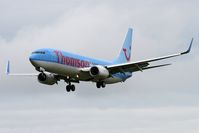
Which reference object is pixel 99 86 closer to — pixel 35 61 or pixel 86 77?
pixel 86 77

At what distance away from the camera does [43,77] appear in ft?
337

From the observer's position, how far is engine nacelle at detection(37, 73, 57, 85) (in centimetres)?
10263

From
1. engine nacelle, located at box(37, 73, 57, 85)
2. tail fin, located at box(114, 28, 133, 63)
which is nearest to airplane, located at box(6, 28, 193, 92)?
engine nacelle, located at box(37, 73, 57, 85)

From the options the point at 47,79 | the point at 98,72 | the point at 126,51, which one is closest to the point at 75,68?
the point at 98,72

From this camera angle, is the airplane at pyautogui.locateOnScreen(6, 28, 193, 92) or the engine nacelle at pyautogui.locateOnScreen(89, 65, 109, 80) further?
the engine nacelle at pyautogui.locateOnScreen(89, 65, 109, 80)

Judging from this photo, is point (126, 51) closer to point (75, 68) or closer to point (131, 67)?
point (131, 67)

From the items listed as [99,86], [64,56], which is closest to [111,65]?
[99,86]

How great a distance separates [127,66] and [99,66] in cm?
412

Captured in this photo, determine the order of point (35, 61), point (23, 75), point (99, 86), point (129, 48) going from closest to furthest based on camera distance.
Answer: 1. point (35, 61)
2. point (99, 86)
3. point (23, 75)
4. point (129, 48)

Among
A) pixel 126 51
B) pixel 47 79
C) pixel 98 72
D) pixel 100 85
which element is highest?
pixel 126 51

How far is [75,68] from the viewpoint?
99.9m

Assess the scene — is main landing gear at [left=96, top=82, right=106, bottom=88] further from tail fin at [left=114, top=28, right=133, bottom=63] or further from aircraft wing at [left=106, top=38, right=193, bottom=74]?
tail fin at [left=114, top=28, right=133, bottom=63]

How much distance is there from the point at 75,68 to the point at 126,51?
2425 cm

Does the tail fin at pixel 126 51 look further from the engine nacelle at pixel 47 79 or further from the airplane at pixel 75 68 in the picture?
the engine nacelle at pixel 47 79
